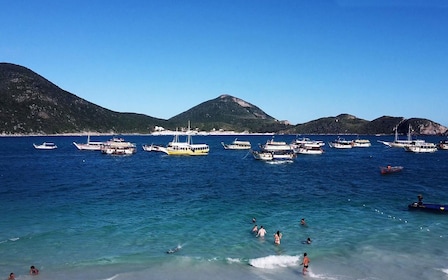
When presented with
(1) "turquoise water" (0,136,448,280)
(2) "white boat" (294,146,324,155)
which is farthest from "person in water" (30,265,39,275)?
(2) "white boat" (294,146,324,155)

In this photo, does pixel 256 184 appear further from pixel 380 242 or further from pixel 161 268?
pixel 161 268

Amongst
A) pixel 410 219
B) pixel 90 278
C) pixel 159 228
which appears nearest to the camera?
pixel 90 278

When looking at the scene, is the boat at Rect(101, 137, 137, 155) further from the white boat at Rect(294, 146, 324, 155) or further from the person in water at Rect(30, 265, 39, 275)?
the person in water at Rect(30, 265, 39, 275)

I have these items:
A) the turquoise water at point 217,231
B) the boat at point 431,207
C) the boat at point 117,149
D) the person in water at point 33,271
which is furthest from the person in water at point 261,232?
the boat at point 117,149

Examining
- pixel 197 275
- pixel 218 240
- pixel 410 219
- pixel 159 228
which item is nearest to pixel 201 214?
pixel 159 228

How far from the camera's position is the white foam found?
28875mm

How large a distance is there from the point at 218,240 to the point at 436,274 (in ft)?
55.7

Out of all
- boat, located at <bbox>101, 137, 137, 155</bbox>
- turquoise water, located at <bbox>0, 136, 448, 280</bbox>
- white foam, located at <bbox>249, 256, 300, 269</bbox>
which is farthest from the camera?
boat, located at <bbox>101, 137, 137, 155</bbox>

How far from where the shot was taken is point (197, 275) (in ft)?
88.8

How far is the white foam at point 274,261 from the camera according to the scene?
1137 inches

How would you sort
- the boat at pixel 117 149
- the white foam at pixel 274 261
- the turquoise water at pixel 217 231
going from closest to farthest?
1. the turquoise water at pixel 217 231
2. the white foam at pixel 274 261
3. the boat at pixel 117 149

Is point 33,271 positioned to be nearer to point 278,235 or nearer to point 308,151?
point 278,235

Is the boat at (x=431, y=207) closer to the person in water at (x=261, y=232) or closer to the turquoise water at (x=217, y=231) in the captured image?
the turquoise water at (x=217, y=231)

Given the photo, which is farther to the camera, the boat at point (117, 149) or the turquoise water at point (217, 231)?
the boat at point (117, 149)
